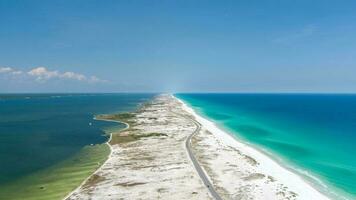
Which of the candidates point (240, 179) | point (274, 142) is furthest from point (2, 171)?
point (274, 142)

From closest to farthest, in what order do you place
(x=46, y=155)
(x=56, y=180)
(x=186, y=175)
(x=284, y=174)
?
(x=186, y=175), (x=56, y=180), (x=284, y=174), (x=46, y=155)

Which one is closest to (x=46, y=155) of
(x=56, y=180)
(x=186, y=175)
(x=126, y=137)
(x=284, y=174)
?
(x=56, y=180)

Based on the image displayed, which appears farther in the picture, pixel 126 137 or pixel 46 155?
pixel 126 137

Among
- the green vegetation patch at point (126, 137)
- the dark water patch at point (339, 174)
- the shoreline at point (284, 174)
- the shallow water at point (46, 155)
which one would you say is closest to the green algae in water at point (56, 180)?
the shallow water at point (46, 155)

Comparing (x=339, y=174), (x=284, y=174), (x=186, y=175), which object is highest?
(x=186, y=175)

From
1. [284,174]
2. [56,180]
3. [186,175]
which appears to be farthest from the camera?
[284,174]

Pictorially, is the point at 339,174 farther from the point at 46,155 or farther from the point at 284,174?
the point at 46,155

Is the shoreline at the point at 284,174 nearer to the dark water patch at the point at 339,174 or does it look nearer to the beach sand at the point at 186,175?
the beach sand at the point at 186,175

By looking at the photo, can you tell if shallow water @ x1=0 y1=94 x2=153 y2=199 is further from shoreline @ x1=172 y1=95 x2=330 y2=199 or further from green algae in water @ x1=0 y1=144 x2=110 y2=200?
shoreline @ x1=172 y1=95 x2=330 y2=199
